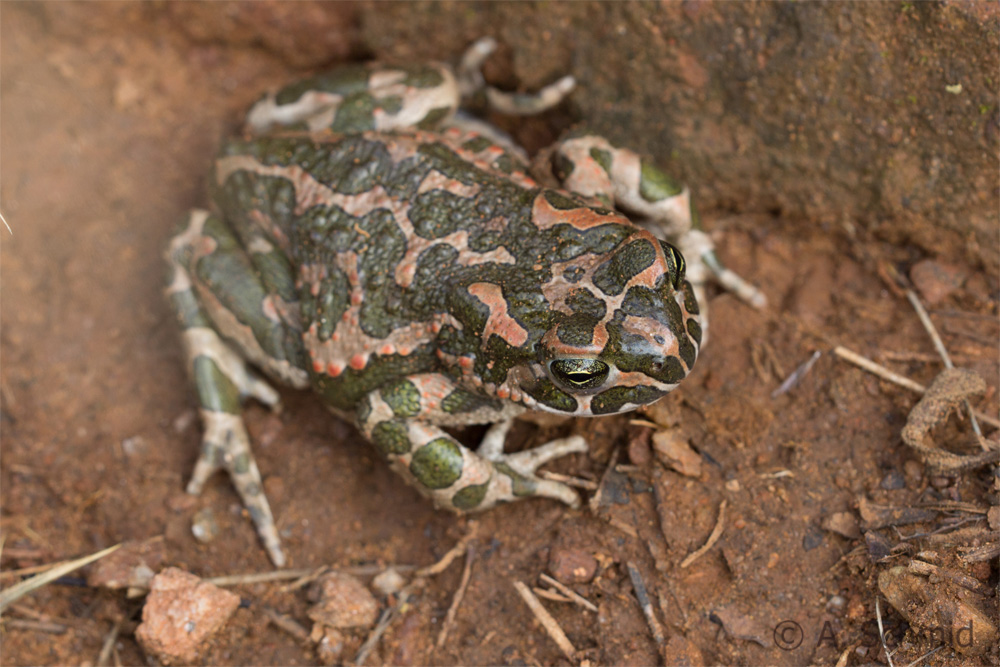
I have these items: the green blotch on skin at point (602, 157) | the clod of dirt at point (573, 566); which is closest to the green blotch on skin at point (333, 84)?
the green blotch on skin at point (602, 157)

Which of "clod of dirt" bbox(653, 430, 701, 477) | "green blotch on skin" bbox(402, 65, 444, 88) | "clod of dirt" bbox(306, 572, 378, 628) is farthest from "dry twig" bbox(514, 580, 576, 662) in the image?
"green blotch on skin" bbox(402, 65, 444, 88)

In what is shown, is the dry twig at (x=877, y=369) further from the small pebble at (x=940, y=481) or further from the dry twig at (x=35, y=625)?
the dry twig at (x=35, y=625)

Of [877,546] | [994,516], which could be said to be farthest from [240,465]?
[994,516]

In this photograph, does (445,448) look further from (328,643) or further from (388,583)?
(328,643)

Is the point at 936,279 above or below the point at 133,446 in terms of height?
above

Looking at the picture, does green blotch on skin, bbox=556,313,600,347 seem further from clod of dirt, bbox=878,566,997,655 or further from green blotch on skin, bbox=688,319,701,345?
clod of dirt, bbox=878,566,997,655

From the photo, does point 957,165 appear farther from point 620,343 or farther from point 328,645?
point 328,645

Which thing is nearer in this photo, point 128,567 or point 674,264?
point 674,264

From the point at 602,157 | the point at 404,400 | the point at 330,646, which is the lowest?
the point at 330,646
